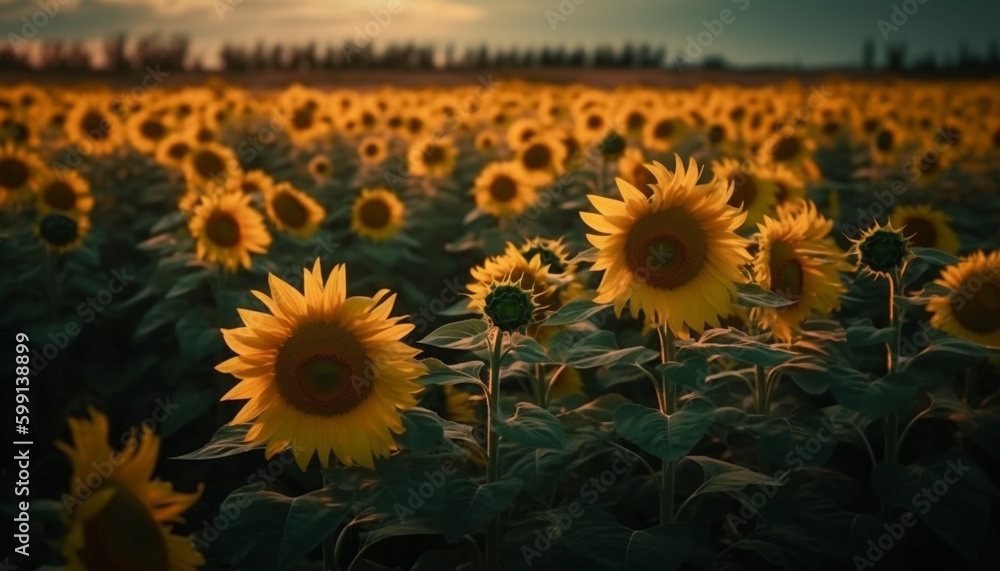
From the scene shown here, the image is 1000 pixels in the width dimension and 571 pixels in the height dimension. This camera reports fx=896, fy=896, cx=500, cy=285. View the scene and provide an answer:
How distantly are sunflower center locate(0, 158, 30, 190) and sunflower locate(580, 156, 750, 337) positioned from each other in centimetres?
526

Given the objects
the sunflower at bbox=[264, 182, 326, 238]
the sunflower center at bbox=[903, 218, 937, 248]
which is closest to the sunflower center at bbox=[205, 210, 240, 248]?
the sunflower at bbox=[264, 182, 326, 238]

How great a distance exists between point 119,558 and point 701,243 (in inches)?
71.9

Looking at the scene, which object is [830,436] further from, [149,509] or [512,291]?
[149,509]

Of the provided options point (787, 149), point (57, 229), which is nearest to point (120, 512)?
point (57, 229)

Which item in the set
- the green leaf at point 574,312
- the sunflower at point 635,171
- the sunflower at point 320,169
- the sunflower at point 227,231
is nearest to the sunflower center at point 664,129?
the sunflower at point 635,171

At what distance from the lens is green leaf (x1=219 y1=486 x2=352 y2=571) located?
2.19 metres

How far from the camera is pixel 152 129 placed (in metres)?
9.38

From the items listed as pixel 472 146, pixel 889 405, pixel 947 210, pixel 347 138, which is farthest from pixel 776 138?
pixel 889 405

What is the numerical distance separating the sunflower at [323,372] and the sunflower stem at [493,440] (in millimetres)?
253

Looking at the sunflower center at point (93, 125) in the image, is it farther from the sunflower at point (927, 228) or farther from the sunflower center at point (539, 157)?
the sunflower at point (927, 228)

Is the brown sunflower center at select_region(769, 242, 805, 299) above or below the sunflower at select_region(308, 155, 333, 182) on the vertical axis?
above

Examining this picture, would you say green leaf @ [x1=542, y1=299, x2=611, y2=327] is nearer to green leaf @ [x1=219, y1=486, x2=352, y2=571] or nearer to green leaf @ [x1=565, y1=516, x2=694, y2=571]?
green leaf @ [x1=565, y1=516, x2=694, y2=571]

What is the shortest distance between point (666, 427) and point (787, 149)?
658 cm

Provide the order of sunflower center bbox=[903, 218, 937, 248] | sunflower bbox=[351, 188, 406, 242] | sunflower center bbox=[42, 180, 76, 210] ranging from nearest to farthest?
sunflower center bbox=[903, 218, 937, 248] → sunflower center bbox=[42, 180, 76, 210] → sunflower bbox=[351, 188, 406, 242]
